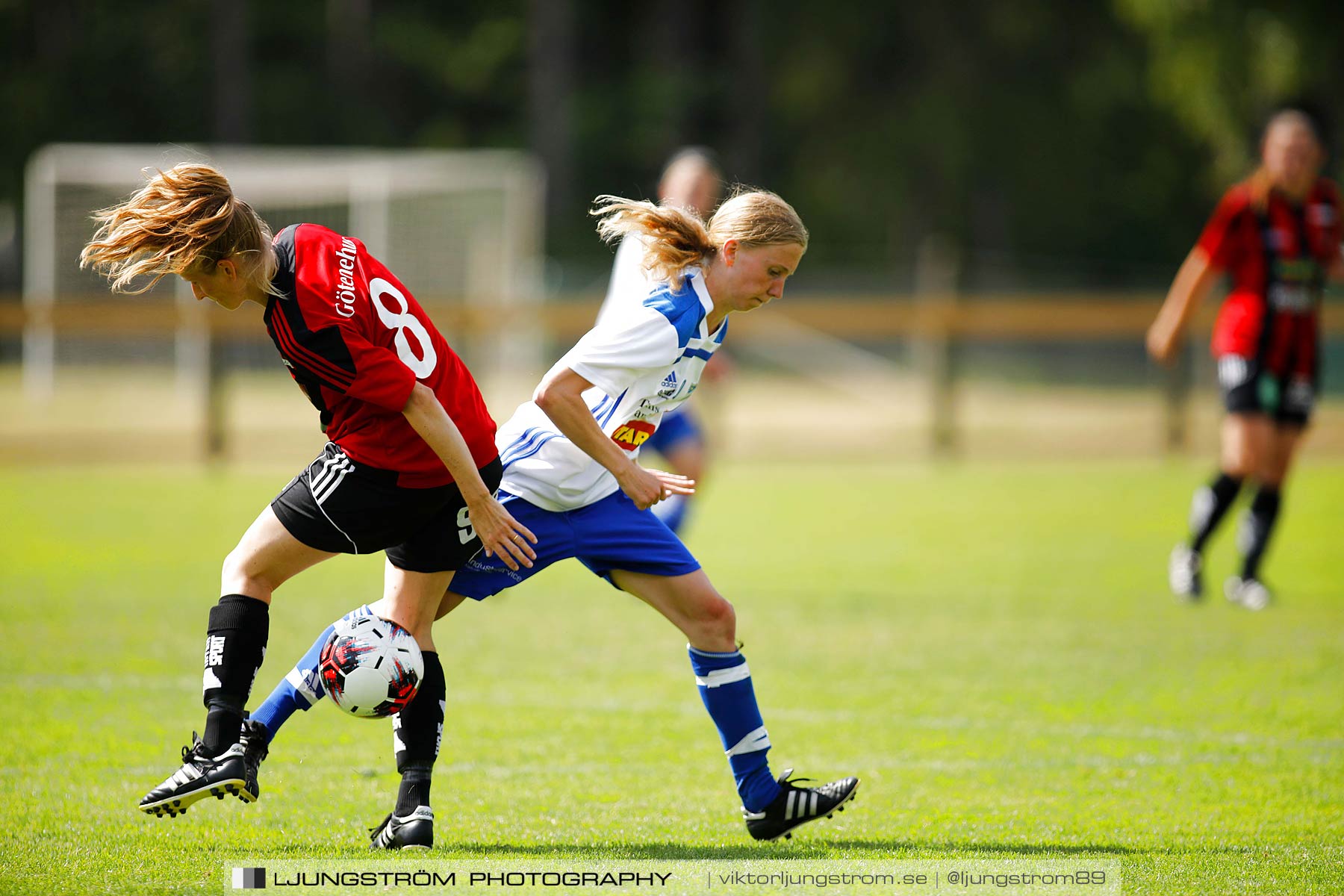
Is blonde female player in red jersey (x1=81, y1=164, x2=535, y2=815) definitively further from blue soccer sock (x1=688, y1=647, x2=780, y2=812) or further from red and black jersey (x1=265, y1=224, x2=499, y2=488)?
blue soccer sock (x1=688, y1=647, x2=780, y2=812)

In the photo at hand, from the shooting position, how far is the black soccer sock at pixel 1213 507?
7.18 m

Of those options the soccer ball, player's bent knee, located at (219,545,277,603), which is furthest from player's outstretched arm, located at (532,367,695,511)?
player's bent knee, located at (219,545,277,603)

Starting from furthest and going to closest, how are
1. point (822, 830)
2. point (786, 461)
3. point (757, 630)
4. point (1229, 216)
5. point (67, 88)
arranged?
point (67, 88), point (786, 461), point (1229, 216), point (757, 630), point (822, 830)

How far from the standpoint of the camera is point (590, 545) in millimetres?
3672

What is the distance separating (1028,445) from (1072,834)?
43.2 feet

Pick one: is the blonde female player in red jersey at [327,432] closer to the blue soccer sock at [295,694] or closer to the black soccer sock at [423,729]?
the black soccer sock at [423,729]

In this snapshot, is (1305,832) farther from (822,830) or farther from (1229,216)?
(1229,216)

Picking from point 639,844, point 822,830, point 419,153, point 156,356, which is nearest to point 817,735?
point 822,830

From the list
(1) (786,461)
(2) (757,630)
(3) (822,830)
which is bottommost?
(1) (786,461)

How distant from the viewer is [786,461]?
50.0ft

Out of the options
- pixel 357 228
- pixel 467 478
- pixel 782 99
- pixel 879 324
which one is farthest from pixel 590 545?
pixel 782 99

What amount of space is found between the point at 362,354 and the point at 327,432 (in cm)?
40

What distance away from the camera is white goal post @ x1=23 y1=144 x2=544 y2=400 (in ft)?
60.4

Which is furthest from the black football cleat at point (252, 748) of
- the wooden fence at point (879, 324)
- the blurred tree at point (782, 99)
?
the blurred tree at point (782, 99)
